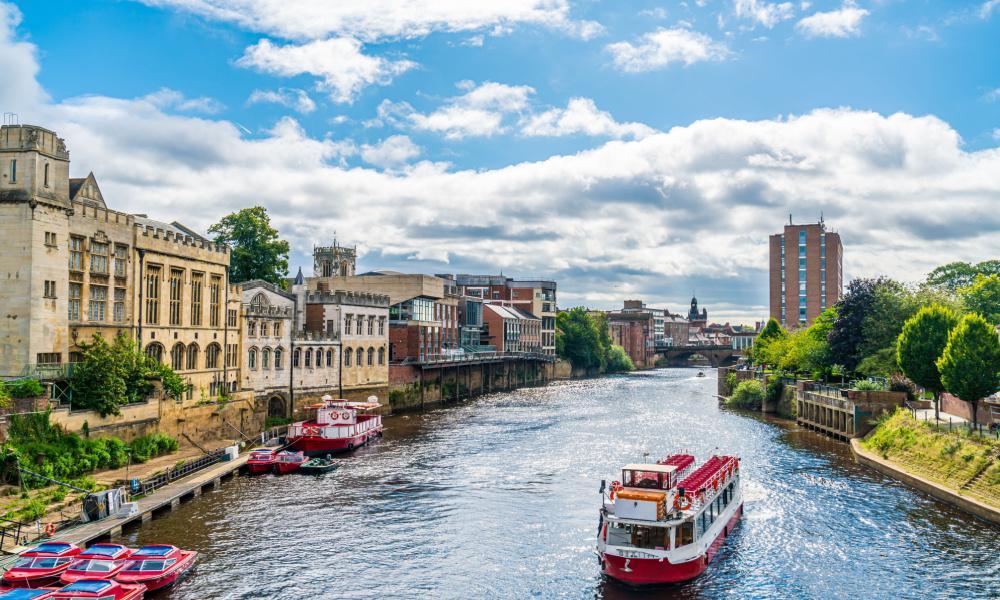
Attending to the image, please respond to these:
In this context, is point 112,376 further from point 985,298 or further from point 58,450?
point 985,298

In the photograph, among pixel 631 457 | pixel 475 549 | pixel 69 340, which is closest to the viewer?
pixel 475 549

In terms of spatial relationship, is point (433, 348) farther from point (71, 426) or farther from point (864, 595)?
point (864, 595)

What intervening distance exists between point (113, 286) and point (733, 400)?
8021 cm

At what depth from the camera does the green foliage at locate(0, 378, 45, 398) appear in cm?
4850

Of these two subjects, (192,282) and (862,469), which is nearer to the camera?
(862,469)

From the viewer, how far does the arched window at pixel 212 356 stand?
72875 mm

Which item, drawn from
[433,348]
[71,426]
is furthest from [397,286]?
[71,426]

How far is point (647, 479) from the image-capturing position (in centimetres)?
3981

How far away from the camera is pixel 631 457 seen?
65125 millimetres

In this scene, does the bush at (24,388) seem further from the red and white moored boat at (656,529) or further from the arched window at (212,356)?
the red and white moored boat at (656,529)

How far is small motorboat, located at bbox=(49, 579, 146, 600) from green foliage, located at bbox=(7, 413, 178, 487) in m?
15.4

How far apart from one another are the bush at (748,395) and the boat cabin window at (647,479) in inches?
2835

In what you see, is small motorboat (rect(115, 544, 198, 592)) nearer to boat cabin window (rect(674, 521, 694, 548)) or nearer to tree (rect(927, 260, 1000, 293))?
boat cabin window (rect(674, 521, 694, 548))

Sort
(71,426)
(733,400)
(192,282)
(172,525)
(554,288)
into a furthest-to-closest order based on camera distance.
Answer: (554,288), (733,400), (192,282), (71,426), (172,525)
